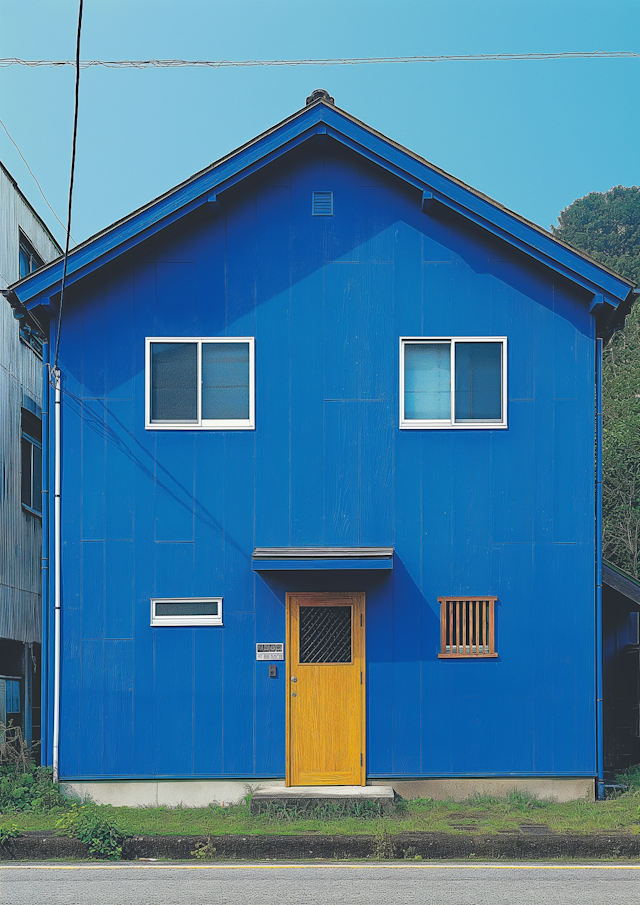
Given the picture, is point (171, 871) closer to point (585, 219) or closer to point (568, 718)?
point (568, 718)

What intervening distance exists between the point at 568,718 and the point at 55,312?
28.7ft

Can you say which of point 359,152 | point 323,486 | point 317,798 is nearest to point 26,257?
point 359,152

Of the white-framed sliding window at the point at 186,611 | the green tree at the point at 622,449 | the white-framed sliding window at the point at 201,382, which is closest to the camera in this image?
the white-framed sliding window at the point at 186,611

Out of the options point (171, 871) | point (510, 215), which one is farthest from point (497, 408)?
point (171, 871)

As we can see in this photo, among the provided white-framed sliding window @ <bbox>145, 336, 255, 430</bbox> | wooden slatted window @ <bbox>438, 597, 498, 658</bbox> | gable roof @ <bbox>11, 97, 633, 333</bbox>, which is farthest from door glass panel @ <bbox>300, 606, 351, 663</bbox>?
gable roof @ <bbox>11, 97, 633, 333</bbox>

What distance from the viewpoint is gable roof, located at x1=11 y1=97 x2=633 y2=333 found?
43.8 feet

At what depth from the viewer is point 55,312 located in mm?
13711

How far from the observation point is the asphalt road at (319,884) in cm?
832

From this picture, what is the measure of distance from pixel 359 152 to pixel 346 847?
872cm

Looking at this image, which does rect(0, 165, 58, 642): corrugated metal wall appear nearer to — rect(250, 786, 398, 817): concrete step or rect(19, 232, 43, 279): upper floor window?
rect(19, 232, 43, 279): upper floor window

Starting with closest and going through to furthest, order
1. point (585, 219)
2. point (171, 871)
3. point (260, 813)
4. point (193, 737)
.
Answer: point (171, 871) < point (260, 813) < point (193, 737) < point (585, 219)

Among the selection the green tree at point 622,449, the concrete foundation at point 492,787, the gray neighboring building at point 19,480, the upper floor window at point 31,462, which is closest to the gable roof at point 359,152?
the gray neighboring building at point 19,480

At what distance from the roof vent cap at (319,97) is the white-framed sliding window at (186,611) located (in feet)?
22.3

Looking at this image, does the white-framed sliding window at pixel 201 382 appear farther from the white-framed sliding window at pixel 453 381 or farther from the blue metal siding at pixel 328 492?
the white-framed sliding window at pixel 453 381
